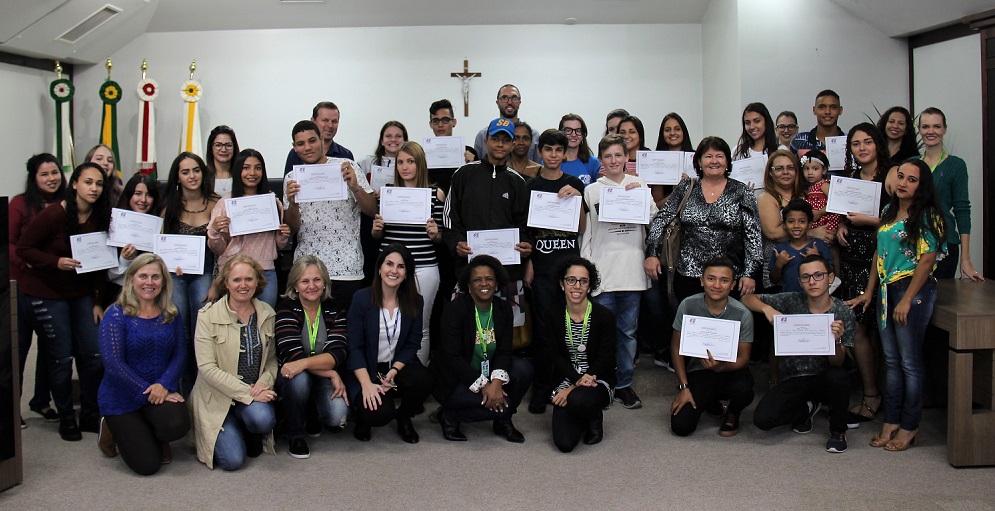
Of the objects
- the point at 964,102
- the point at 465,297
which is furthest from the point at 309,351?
the point at 964,102

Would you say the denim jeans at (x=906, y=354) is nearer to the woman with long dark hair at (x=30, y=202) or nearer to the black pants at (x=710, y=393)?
the black pants at (x=710, y=393)

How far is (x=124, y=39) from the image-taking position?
28.8 ft

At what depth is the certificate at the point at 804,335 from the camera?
3.95 meters

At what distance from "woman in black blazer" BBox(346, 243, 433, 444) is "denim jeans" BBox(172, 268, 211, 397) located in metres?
0.85

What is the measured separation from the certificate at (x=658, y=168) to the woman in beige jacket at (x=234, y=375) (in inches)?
97.2

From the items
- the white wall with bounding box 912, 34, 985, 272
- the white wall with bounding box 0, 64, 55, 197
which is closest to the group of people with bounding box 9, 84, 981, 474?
the white wall with bounding box 912, 34, 985, 272

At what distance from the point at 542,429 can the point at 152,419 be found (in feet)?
6.40

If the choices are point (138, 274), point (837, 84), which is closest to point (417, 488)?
point (138, 274)

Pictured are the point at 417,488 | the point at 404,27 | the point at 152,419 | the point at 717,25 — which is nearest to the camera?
the point at 417,488

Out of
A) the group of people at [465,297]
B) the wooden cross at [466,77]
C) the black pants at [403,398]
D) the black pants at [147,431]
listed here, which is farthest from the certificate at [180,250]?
the wooden cross at [466,77]

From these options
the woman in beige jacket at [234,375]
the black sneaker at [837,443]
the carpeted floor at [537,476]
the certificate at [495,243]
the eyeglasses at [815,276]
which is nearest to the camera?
→ the carpeted floor at [537,476]

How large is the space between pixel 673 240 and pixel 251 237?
2343mm

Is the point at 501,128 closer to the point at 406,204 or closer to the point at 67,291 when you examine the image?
the point at 406,204

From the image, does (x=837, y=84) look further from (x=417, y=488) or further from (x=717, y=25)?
(x=417, y=488)
